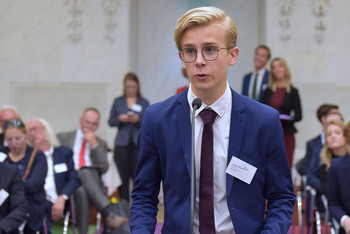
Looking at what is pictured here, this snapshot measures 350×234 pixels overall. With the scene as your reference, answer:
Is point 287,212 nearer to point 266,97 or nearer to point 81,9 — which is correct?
point 266,97

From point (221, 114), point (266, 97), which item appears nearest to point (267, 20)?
point (266, 97)

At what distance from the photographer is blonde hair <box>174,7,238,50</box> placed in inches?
91.4

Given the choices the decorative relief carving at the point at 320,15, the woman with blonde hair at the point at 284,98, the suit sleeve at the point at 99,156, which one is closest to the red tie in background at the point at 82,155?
the suit sleeve at the point at 99,156

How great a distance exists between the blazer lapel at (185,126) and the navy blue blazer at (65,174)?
4.28 metres

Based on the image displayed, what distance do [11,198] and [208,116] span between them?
10.8 ft

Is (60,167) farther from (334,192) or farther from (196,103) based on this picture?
(196,103)

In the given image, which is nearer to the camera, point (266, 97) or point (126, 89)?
point (266, 97)

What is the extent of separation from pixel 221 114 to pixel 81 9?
7.69 m

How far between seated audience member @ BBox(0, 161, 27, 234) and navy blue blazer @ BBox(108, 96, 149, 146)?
262cm

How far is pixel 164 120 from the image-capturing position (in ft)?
8.09

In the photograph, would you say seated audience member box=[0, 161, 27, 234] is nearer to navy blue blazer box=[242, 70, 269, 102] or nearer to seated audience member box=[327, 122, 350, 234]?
seated audience member box=[327, 122, 350, 234]

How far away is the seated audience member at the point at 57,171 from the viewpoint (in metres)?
6.51

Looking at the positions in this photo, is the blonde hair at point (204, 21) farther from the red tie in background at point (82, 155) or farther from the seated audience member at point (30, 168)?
the red tie in background at point (82, 155)

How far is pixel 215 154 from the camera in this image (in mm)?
2404
